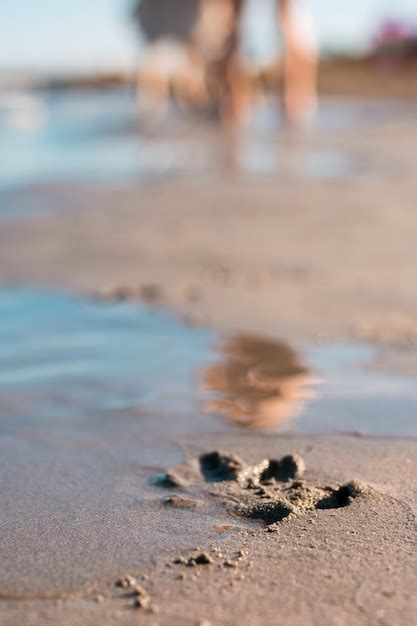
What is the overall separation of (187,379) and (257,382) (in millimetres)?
154

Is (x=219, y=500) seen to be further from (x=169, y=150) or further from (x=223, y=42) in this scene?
(x=223, y=42)

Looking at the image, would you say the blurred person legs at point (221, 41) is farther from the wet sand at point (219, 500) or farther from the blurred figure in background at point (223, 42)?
the wet sand at point (219, 500)

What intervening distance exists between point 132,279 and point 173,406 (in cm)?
121

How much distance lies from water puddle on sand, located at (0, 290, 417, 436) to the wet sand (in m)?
0.07

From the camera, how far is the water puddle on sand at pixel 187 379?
73.0 inches

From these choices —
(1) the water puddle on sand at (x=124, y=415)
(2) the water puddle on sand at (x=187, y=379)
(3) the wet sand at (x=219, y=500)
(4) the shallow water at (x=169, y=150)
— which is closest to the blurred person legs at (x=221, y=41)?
(4) the shallow water at (x=169, y=150)

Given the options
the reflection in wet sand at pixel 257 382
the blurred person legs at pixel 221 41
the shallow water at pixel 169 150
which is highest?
the blurred person legs at pixel 221 41

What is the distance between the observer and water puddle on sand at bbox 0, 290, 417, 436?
1.85 m

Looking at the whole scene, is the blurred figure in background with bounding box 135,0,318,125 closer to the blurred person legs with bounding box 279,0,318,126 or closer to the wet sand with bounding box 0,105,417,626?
the blurred person legs with bounding box 279,0,318,126

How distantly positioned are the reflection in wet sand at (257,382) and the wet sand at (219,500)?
0.30 feet

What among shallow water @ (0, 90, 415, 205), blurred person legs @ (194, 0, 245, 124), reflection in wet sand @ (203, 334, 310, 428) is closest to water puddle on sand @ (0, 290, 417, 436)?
reflection in wet sand @ (203, 334, 310, 428)

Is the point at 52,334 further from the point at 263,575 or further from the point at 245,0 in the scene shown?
the point at 245,0

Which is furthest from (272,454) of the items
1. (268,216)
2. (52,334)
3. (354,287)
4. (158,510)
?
(268,216)

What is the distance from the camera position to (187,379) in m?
2.11
